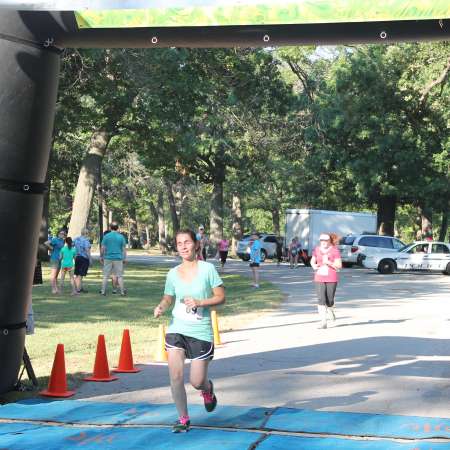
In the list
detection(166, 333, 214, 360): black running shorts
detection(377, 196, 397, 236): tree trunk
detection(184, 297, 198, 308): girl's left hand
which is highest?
detection(377, 196, 397, 236): tree trunk

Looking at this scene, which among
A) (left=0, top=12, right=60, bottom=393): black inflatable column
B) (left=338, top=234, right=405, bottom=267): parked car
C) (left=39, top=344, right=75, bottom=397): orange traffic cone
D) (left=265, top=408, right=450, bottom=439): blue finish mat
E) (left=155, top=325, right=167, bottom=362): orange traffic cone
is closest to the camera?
(left=265, top=408, right=450, bottom=439): blue finish mat

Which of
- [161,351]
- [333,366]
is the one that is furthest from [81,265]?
[333,366]

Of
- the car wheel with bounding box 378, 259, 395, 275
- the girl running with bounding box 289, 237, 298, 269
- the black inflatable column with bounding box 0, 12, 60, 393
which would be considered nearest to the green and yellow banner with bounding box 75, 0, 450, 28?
the black inflatable column with bounding box 0, 12, 60, 393

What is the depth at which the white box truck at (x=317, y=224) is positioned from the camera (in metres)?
46.5

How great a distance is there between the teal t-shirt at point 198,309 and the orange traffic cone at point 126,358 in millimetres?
3374

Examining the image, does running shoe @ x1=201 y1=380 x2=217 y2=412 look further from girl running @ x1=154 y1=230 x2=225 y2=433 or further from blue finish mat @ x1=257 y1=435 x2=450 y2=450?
blue finish mat @ x1=257 y1=435 x2=450 y2=450

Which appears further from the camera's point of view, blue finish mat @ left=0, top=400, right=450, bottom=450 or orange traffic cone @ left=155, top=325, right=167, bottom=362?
orange traffic cone @ left=155, top=325, right=167, bottom=362

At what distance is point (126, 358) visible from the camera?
35.8ft

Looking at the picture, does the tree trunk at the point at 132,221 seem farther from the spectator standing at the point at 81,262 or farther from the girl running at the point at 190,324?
the girl running at the point at 190,324

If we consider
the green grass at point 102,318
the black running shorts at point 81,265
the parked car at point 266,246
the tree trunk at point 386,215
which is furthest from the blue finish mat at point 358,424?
the tree trunk at point 386,215

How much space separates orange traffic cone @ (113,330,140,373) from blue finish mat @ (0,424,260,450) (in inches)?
122

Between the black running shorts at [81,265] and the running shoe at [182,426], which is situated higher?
the black running shorts at [81,265]

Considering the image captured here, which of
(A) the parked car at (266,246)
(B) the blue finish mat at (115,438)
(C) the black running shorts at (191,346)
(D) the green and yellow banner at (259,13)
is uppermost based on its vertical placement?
(D) the green and yellow banner at (259,13)

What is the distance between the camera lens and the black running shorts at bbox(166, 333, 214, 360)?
7414 millimetres
